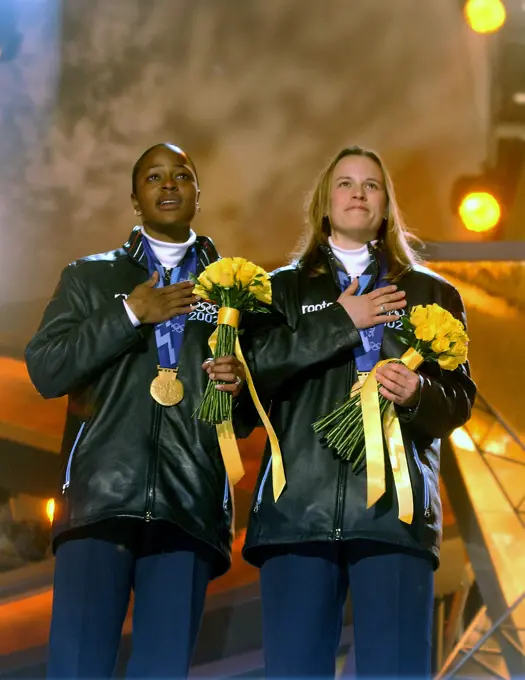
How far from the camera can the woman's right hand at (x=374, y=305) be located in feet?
8.39

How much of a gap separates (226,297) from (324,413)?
1.28 feet

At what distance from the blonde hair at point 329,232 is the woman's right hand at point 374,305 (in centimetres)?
13

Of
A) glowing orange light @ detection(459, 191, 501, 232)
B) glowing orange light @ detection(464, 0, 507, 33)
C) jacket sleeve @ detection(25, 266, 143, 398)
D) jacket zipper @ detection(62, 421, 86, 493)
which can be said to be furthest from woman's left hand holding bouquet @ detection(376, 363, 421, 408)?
glowing orange light @ detection(464, 0, 507, 33)

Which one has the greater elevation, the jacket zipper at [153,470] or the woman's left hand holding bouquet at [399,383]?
the woman's left hand holding bouquet at [399,383]

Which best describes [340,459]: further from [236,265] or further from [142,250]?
[142,250]

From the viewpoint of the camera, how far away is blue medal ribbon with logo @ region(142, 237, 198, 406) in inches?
102

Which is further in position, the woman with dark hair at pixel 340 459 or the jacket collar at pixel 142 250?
the jacket collar at pixel 142 250

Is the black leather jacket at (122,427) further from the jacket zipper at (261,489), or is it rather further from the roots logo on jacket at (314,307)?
the roots logo on jacket at (314,307)

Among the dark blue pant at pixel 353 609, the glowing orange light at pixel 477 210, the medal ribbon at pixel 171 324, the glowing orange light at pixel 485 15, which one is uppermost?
the glowing orange light at pixel 485 15

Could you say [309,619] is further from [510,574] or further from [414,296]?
[510,574]

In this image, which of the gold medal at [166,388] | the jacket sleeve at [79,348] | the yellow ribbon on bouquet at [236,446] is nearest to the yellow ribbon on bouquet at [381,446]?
the yellow ribbon on bouquet at [236,446]

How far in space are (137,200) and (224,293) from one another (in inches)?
20.7

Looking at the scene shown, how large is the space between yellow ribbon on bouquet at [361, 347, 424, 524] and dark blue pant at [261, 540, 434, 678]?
12cm

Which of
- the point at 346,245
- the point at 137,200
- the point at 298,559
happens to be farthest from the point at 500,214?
the point at 298,559
